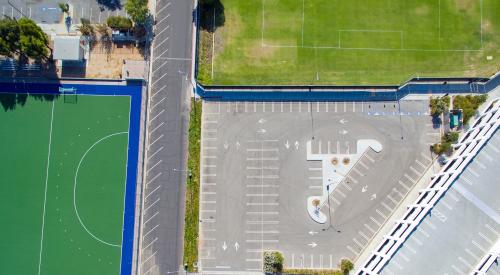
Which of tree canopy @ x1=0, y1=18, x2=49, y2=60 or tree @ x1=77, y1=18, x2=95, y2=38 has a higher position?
tree @ x1=77, y1=18, x2=95, y2=38

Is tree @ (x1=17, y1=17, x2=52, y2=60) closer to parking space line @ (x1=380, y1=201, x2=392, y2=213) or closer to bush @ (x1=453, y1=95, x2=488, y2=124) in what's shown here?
parking space line @ (x1=380, y1=201, x2=392, y2=213)

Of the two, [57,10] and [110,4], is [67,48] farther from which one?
[110,4]

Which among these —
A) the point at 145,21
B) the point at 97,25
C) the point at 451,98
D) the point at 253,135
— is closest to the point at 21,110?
the point at 97,25

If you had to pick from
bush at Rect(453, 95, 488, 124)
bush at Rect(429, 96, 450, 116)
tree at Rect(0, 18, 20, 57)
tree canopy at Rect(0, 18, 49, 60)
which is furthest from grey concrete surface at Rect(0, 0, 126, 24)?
bush at Rect(453, 95, 488, 124)

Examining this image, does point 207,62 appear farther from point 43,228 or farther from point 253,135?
point 43,228

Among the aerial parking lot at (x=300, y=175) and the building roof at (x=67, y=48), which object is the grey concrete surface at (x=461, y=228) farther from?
the building roof at (x=67, y=48)
